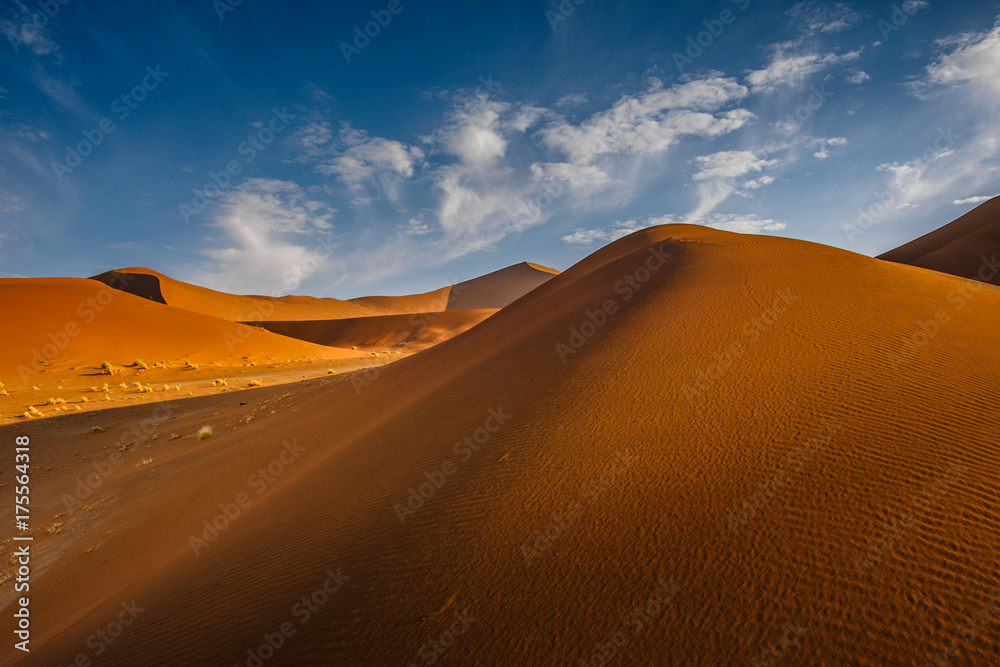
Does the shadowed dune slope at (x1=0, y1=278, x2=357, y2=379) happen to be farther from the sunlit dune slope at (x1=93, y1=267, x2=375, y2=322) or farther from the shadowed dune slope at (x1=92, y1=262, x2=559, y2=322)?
the shadowed dune slope at (x1=92, y1=262, x2=559, y2=322)

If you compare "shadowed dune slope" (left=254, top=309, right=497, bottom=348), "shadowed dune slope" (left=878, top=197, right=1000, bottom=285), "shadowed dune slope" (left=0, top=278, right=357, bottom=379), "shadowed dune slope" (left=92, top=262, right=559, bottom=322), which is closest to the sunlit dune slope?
"shadowed dune slope" (left=92, top=262, right=559, bottom=322)

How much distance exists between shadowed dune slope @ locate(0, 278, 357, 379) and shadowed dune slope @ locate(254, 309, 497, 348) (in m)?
21.1

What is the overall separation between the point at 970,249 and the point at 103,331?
67.4 metres

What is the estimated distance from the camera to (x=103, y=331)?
32.0m

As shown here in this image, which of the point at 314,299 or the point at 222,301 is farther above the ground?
the point at 314,299

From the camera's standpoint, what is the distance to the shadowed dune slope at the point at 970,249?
2934cm

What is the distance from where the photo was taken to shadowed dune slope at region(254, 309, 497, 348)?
A: 62156 millimetres

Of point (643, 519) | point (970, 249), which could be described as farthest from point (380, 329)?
point (643, 519)

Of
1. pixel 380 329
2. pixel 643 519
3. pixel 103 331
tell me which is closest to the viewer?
pixel 643 519

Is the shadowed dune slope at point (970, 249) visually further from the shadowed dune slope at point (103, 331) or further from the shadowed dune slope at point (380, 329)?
the shadowed dune slope at point (103, 331)

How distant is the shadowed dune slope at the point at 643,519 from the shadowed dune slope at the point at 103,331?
2967cm

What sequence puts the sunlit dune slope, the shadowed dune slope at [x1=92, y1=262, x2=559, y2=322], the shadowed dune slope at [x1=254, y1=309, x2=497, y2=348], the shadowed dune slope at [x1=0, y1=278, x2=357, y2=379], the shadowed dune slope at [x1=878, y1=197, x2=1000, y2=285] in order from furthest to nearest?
the shadowed dune slope at [x1=92, y1=262, x2=559, y2=322] → the sunlit dune slope → the shadowed dune slope at [x1=254, y1=309, x2=497, y2=348] → the shadowed dune slope at [x1=878, y1=197, x2=1000, y2=285] → the shadowed dune slope at [x1=0, y1=278, x2=357, y2=379]

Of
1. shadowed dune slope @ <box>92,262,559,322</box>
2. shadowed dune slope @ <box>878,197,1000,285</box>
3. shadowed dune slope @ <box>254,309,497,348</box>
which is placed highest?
shadowed dune slope @ <box>92,262,559,322</box>

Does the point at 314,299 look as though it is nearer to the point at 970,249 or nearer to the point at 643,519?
the point at 970,249
